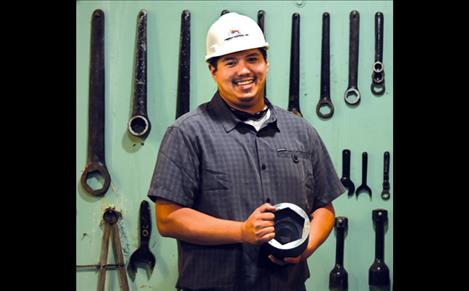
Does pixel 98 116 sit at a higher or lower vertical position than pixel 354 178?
higher

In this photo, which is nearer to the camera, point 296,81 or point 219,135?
point 219,135

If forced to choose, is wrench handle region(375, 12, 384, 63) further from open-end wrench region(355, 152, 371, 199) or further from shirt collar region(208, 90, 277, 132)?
shirt collar region(208, 90, 277, 132)

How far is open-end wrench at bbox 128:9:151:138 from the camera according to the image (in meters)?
2.05

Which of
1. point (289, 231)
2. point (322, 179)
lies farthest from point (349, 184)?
point (289, 231)

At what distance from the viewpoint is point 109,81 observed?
2066mm

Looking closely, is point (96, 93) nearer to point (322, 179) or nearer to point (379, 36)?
point (322, 179)

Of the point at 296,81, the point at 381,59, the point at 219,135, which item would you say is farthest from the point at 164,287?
the point at 381,59

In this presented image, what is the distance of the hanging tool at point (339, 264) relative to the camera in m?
2.05

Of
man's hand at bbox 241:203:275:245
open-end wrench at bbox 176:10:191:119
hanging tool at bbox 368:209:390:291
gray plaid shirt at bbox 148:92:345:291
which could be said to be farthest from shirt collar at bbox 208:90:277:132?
hanging tool at bbox 368:209:390:291

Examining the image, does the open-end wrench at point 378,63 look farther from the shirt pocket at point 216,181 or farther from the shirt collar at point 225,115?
the shirt pocket at point 216,181

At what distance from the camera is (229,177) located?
1605mm

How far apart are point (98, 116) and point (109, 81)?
116mm

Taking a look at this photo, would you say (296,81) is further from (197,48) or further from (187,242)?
(187,242)

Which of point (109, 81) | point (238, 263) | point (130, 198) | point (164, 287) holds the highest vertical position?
point (109, 81)
